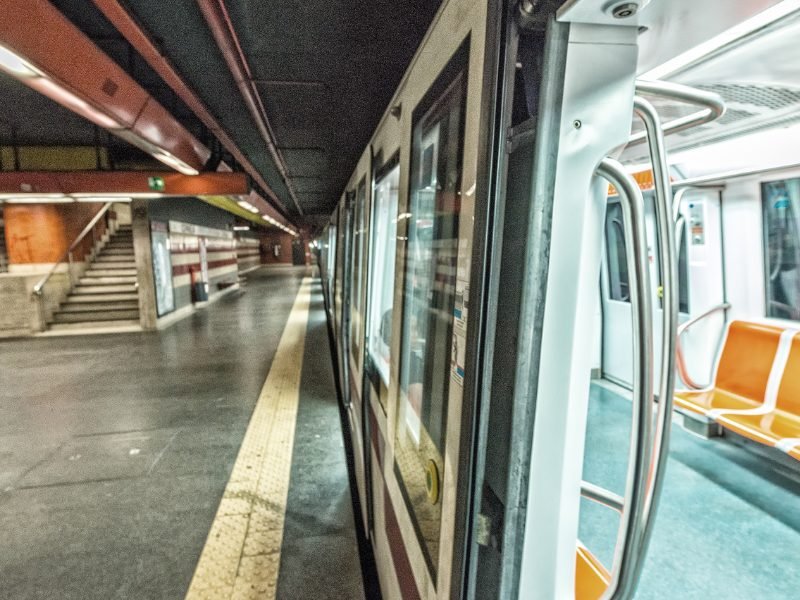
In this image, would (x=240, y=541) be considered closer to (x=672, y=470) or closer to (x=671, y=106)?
(x=672, y=470)

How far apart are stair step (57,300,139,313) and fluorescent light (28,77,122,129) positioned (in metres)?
7.72

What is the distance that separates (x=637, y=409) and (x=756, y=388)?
3.55m

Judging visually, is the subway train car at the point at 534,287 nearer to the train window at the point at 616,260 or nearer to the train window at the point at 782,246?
the train window at the point at 782,246

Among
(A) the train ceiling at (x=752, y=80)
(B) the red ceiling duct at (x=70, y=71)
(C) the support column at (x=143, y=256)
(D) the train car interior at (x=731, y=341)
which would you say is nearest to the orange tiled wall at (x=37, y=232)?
(C) the support column at (x=143, y=256)

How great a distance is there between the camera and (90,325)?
9.98 m

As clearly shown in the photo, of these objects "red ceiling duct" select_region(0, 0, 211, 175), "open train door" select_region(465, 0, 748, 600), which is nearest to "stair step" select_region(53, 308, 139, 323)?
"red ceiling duct" select_region(0, 0, 211, 175)

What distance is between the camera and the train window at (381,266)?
250cm

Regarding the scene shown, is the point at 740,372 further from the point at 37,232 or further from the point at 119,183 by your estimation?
the point at 37,232

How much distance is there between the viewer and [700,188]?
3.82m

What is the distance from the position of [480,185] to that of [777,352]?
3582mm

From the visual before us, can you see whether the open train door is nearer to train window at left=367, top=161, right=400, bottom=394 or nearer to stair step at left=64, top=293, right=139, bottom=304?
train window at left=367, top=161, right=400, bottom=394

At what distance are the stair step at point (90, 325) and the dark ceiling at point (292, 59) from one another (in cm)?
539

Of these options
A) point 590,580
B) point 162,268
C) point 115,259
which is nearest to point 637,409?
point 590,580

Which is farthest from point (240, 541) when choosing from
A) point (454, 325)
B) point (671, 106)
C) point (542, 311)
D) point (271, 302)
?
point (271, 302)
